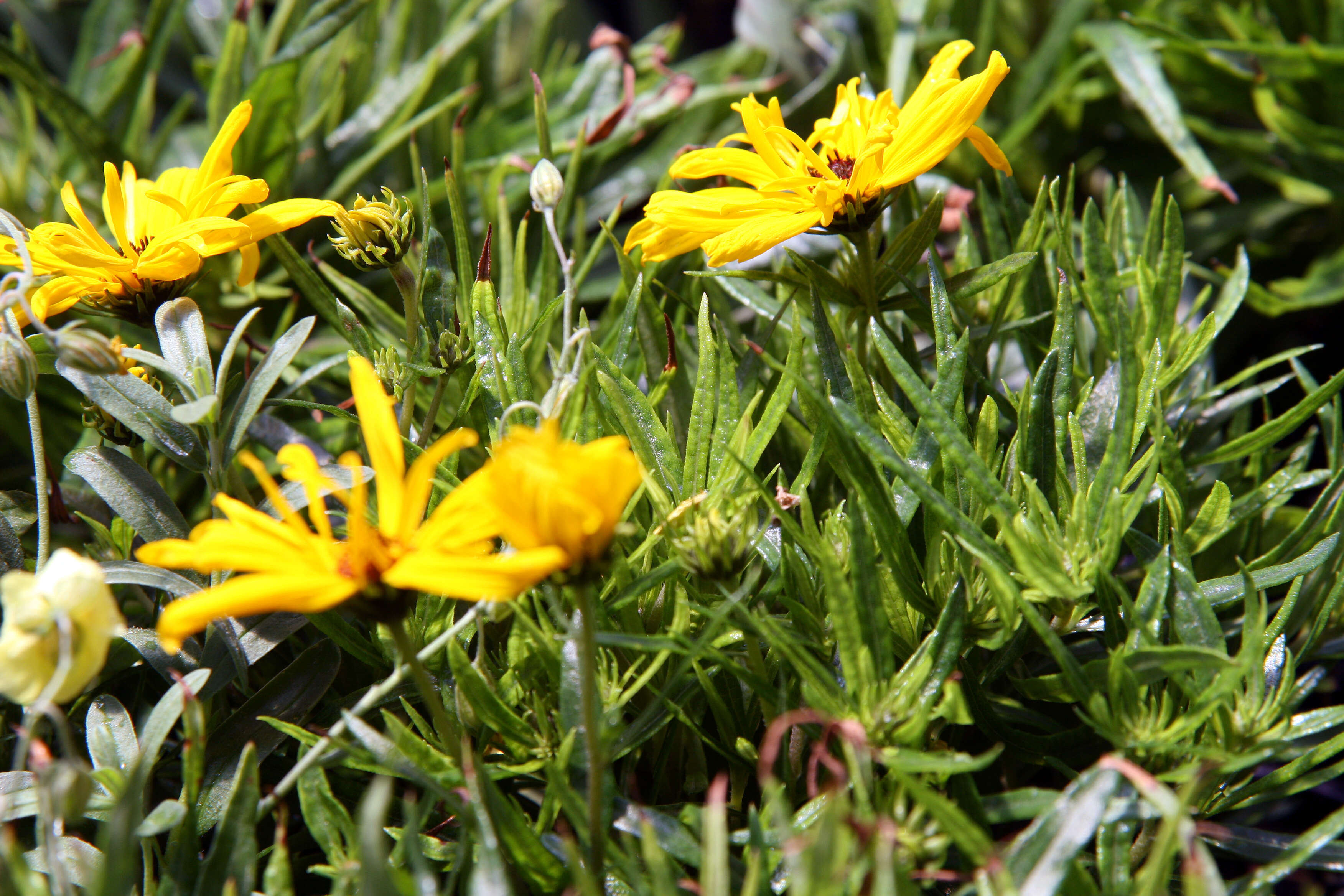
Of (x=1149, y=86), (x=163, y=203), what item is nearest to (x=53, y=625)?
(x=163, y=203)

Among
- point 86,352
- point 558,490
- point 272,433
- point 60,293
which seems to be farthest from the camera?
point 272,433

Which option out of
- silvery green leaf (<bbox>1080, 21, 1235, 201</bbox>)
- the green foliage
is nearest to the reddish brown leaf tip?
the green foliage

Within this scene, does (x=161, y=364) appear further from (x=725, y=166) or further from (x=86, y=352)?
(x=725, y=166)

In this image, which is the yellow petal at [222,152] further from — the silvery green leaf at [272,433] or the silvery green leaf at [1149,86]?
the silvery green leaf at [1149,86]

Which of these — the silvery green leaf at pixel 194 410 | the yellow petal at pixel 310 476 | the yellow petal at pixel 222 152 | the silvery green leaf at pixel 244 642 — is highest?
the yellow petal at pixel 222 152

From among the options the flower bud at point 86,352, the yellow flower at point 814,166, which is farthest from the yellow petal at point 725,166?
the flower bud at point 86,352
